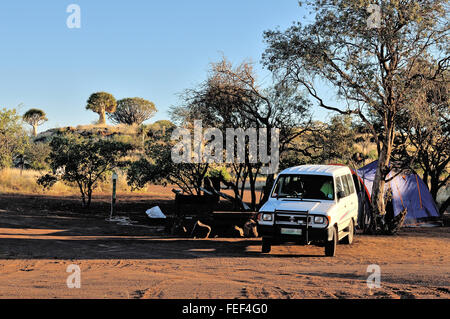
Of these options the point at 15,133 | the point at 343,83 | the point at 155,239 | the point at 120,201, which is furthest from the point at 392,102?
the point at 15,133

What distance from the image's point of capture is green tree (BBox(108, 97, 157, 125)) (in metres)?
66.5

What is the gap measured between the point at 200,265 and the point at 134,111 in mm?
59605

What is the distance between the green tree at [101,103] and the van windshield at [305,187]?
57.6 meters

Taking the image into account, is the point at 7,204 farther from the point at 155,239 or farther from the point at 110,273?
the point at 110,273

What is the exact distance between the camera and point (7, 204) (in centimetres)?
2091

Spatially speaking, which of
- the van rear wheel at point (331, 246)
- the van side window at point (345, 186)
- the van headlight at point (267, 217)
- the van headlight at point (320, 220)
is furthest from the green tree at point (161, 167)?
the van headlight at point (320, 220)

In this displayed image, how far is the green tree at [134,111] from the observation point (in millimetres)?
66500

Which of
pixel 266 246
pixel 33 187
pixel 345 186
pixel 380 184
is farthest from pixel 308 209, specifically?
pixel 33 187

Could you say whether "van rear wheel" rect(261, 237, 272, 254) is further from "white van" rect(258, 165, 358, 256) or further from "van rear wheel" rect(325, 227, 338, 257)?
"van rear wheel" rect(325, 227, 338, 257)

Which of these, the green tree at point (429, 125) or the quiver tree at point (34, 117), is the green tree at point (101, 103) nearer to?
the quiver tree at point (34, 117)

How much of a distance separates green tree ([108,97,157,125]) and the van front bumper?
5770 cm

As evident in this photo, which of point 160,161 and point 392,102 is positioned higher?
point 392,102

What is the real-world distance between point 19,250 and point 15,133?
2336cm

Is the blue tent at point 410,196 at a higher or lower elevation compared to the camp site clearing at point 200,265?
higher
